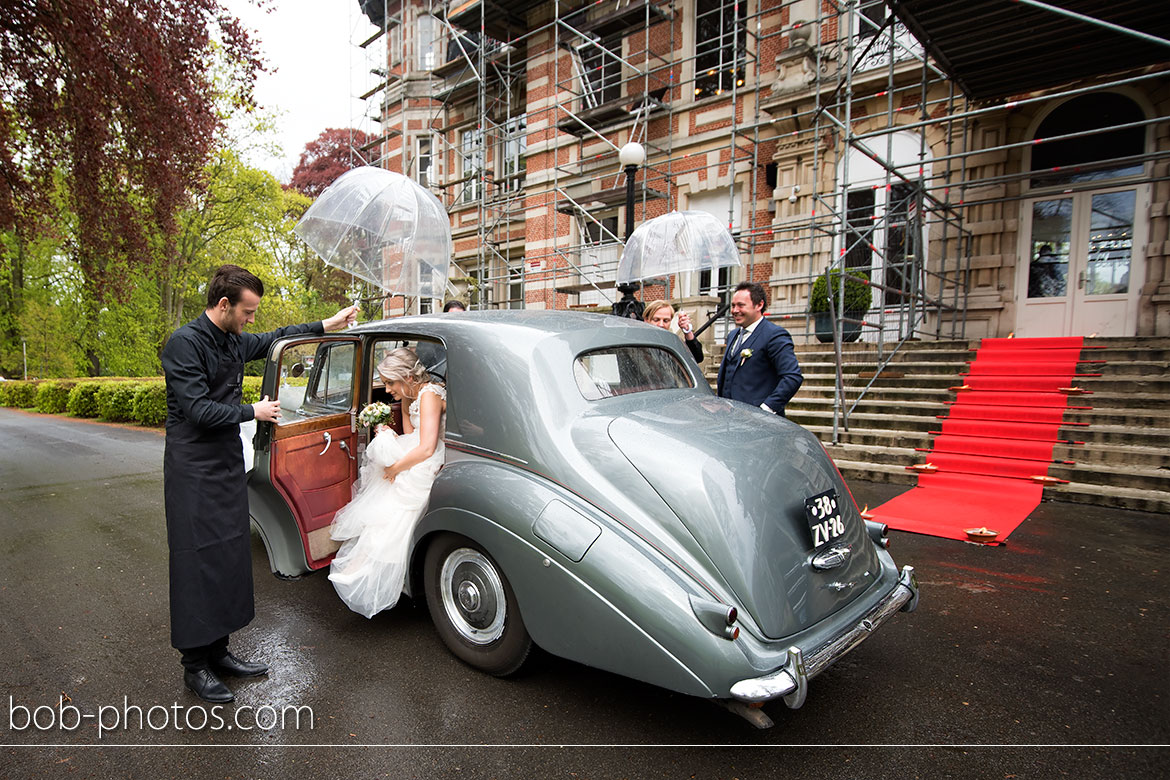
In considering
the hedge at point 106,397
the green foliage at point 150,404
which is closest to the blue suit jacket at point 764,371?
the hedge at point 106,397

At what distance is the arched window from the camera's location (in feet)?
28.1

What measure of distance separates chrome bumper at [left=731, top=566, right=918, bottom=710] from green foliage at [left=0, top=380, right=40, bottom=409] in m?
23.9

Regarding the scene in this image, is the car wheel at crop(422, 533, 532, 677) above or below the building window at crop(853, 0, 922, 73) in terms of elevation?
below

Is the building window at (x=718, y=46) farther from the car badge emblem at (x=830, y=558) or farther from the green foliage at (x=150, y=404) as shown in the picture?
the green foliage at (x=150, y=404)

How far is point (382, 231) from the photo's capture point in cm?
567

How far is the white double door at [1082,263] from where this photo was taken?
8.64m

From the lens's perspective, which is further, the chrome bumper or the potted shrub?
the potted shrub

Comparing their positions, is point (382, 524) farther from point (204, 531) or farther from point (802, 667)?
point (802, 667)

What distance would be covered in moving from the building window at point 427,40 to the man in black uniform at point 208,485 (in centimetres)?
2085

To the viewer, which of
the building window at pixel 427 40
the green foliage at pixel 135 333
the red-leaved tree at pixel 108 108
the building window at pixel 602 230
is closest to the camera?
the red-leaved tree at pixel 108 108

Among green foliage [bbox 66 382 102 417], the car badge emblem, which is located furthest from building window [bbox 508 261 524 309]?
the car badge emblem

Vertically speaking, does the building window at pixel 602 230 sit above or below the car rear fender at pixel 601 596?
above

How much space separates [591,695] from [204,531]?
1.88 meters

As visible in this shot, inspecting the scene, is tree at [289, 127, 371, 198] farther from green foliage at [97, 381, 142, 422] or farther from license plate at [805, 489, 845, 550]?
license plate at [805, 489, 845, 550]
